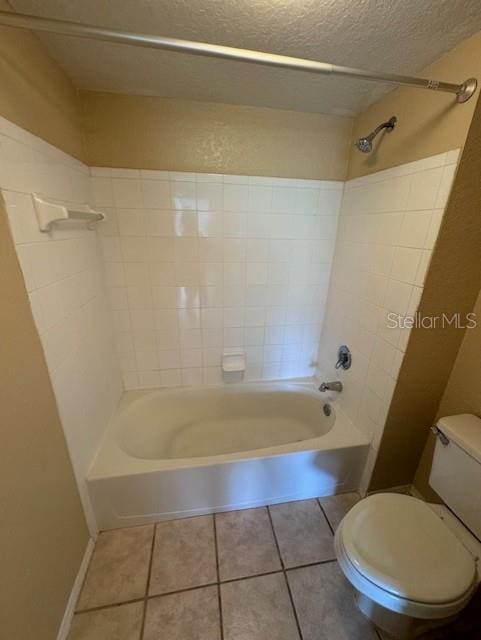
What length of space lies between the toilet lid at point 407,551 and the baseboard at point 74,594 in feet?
3.57

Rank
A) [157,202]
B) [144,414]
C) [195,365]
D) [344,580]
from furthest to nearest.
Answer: [195,365] → [144,414] → [157,202] → [344,580]

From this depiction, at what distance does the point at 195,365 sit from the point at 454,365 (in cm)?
150

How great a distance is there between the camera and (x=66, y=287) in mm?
1123

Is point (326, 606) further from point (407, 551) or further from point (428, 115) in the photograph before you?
point (428, 115)

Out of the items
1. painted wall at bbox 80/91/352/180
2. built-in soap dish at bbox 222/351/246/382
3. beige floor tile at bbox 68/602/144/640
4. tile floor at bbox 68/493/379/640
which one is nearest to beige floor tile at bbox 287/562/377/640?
tile floor at bbox 68/493/379/640

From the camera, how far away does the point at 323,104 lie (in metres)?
1.40

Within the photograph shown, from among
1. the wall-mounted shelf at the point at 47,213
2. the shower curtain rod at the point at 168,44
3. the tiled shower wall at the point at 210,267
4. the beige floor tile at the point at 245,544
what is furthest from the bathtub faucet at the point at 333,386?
the wall-mounted shelf at the point at 47,213

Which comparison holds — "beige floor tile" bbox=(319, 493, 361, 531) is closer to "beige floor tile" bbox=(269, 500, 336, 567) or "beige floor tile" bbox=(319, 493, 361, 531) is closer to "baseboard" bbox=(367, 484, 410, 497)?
"beige floor tile" bbox=(269, 500, 336, 567)

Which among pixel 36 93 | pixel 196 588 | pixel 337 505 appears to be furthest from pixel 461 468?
pixel 36 93

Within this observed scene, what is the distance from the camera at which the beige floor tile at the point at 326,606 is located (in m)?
1.02

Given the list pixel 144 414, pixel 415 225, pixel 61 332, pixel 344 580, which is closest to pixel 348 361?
pixel 415 225

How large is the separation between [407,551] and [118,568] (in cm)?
121

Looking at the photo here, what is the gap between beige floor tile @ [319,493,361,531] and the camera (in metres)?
1.42

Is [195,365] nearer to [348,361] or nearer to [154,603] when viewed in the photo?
[348,361]
